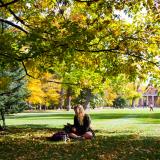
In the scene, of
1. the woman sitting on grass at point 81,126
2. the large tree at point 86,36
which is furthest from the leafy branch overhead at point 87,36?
the woman sitting on grass at point 81,126

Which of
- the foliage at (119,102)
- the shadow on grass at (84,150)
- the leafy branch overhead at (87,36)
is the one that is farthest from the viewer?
the foliage at (119,102)

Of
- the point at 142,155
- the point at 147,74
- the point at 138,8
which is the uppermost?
the point at 138,8

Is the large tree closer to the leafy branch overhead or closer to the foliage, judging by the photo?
the leafy branch overhead

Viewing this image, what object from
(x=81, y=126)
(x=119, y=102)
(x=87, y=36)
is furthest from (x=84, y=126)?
(x=119, y=102)

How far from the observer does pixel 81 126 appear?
16.9m

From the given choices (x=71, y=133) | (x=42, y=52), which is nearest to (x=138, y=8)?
(x=42, y=52)

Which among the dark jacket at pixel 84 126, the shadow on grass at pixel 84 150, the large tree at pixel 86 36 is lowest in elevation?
the shadow on grass at pixel 84 150

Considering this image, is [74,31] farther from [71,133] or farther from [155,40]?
[155,40]

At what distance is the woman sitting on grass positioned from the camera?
54.8 feet

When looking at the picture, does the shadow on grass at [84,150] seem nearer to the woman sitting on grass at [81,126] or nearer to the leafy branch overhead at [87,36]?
the woman sitting on grass at [81,126]

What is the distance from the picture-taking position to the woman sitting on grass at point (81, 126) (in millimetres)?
16703

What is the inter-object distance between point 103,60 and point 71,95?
2674 inches

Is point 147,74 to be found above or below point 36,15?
below

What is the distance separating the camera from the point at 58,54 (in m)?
16.1
